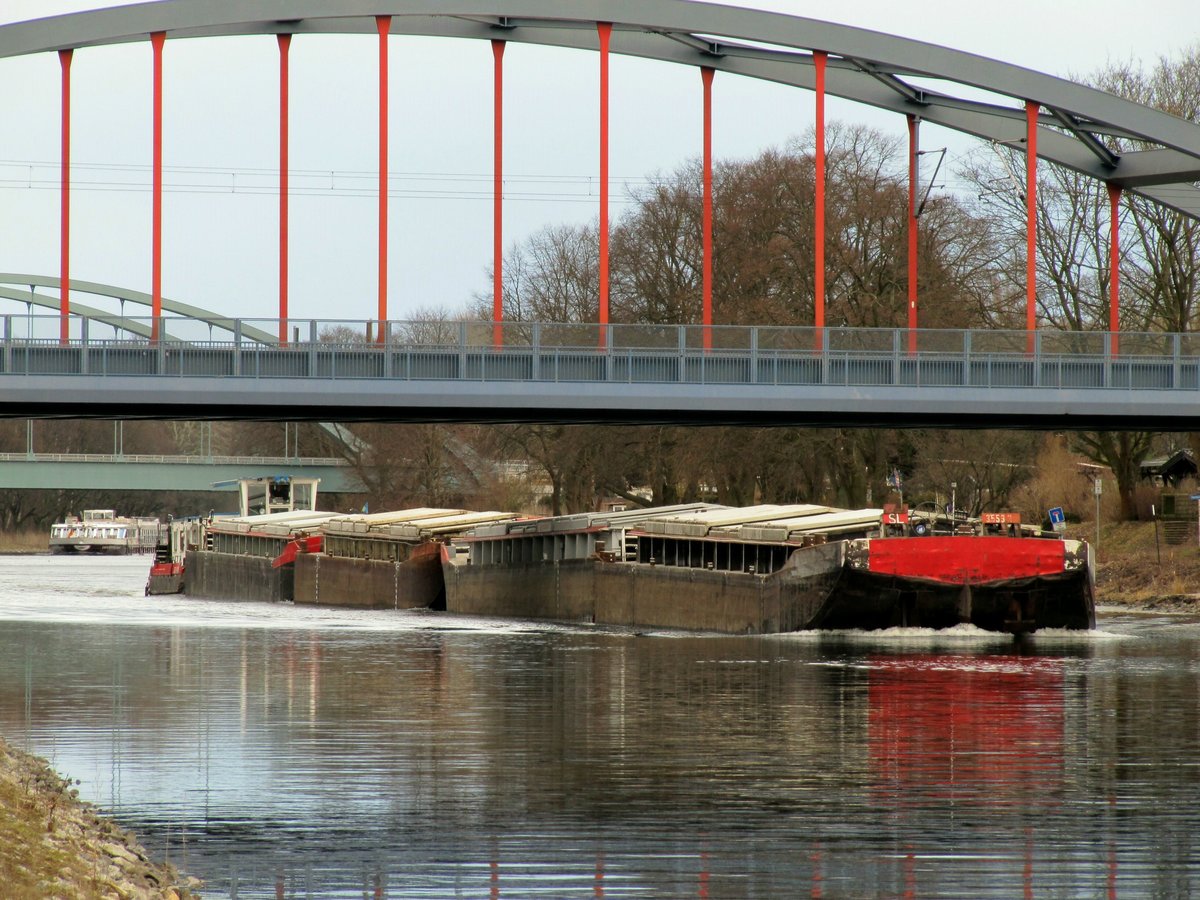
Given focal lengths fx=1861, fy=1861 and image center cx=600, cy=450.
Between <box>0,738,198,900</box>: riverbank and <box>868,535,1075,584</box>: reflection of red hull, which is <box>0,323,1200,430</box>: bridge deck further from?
<box>0,738,198,900</box>: riverbank

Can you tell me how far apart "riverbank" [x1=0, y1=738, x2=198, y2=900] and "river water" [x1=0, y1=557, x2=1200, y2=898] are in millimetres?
444

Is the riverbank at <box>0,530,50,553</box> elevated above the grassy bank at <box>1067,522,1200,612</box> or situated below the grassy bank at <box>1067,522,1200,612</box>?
below

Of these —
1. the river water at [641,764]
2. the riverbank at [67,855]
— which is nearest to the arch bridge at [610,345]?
the river water at [641,764]

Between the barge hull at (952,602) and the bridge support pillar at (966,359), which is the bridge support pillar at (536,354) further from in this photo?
the barge hull at (952,602)

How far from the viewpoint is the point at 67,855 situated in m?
12.1

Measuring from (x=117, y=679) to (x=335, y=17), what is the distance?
51.4 feet

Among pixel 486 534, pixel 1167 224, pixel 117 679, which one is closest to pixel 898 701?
pixel 117 679

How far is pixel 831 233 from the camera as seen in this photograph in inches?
2281

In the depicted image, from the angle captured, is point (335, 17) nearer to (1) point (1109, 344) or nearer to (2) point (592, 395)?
(2) point (592, 395)

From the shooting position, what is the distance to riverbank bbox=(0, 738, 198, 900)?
11258mm

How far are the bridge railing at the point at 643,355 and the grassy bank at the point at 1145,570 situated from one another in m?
13.3

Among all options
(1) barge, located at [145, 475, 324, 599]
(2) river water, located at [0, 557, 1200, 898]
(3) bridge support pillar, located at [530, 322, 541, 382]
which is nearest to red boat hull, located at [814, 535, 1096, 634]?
(2) river water, located at [0, 557, 1200, 898]

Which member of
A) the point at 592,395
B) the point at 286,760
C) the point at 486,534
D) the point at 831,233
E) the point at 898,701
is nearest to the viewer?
the point at 286,760

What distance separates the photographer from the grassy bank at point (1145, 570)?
1892 inches
